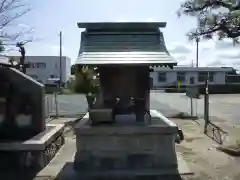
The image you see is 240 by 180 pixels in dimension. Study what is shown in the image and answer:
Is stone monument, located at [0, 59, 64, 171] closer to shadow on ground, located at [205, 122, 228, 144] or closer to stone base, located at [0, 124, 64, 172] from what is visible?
stone base, located at [0, 124, 64, 172]

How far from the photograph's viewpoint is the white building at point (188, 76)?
180ft

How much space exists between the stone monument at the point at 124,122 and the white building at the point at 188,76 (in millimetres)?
45783

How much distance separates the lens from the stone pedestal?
27.1 feet

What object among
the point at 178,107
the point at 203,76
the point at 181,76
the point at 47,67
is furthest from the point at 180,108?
the point at 47,67

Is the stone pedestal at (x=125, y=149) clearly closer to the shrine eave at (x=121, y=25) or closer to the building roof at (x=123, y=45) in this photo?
the building roof at (x=123, y=45)

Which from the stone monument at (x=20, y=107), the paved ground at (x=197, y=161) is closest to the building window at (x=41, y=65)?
the paved ground at (x=197, y=161)

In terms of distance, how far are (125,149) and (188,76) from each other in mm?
47906

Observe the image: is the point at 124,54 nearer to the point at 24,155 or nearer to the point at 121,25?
the point at 121,25

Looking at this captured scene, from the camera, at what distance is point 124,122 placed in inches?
349

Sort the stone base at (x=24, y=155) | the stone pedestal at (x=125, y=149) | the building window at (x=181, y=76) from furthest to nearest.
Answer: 1. the building window at (x=181, y=76)
2. the stone base at (x=24, y=155)
3. the stone pedestal at (x=125, y=149)

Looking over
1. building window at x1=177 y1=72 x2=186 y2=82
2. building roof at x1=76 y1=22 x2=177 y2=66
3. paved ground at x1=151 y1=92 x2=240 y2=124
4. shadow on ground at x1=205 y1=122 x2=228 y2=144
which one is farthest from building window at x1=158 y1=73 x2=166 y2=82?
building roof at x1=76 y1=22 x2=177 y2=66

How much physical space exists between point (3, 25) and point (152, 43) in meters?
5.52

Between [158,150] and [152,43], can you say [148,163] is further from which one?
[152,43]

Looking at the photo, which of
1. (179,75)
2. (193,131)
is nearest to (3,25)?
(193,131)
